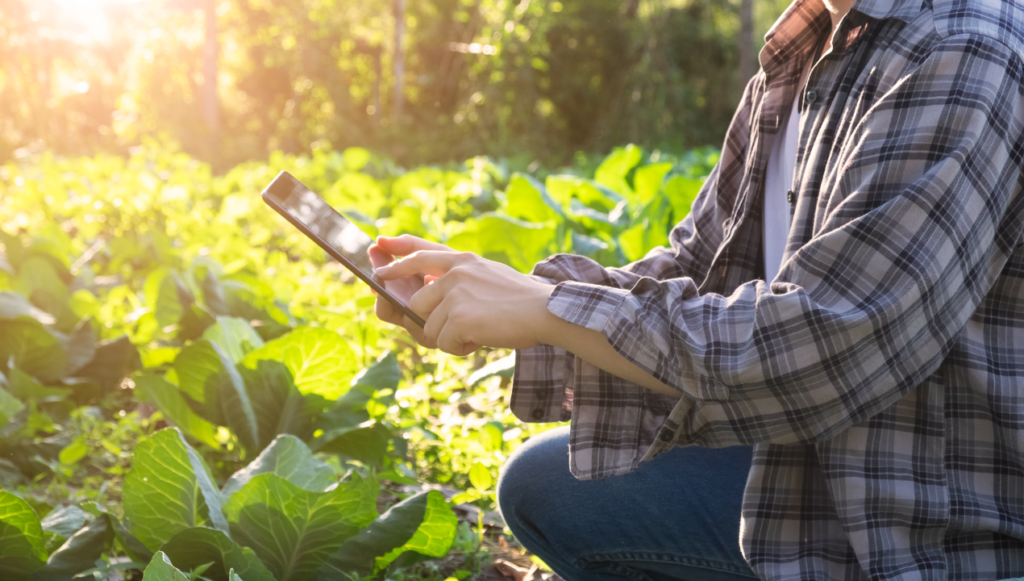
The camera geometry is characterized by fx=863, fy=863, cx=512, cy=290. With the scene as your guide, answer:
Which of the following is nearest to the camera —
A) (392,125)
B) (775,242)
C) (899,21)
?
(899,21)

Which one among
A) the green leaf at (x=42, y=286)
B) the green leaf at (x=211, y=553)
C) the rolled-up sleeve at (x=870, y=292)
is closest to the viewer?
the rolled-up sleeve at (x=870, y=292)

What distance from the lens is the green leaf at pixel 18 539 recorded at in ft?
5.07

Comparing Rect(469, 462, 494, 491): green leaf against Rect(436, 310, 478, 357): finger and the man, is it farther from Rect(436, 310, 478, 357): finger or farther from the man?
Rect(436, 310, 478, 357): finger

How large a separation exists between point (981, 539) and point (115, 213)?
441cm

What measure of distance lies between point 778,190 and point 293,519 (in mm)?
1053

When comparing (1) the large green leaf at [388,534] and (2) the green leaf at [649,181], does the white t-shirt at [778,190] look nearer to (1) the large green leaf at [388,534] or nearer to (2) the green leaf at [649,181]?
(1) the large green leaf at [388,534]

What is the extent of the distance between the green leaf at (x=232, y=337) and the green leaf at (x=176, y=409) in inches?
6.3

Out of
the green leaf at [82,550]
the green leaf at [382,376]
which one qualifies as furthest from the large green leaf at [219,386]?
the green leaf at [82,550]

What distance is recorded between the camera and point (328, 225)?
1.46 meters

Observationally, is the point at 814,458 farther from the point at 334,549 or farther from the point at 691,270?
the point at 334,549

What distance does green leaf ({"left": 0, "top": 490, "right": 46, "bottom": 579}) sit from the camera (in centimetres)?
154

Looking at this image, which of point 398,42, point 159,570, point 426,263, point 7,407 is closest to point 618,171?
point 7,407

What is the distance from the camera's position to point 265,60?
56.5 feet

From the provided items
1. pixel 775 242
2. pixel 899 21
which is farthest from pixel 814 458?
pixel 899 21
